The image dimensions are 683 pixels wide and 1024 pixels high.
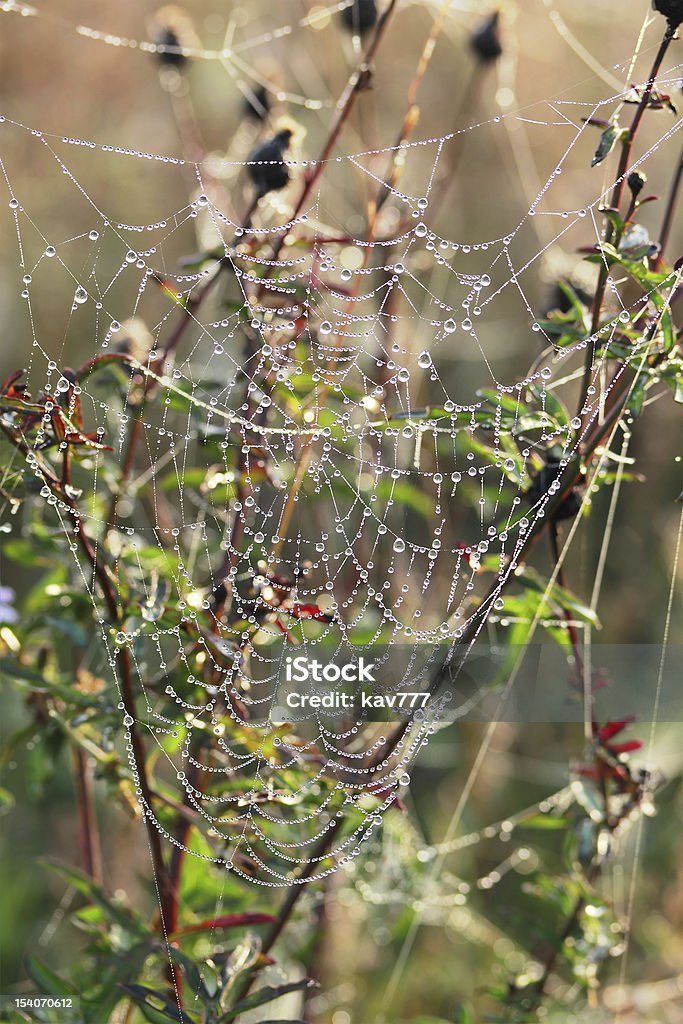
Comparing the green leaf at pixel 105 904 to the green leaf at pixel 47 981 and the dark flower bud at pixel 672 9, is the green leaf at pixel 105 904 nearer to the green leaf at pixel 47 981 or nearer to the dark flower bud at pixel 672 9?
the green leaf at pixel 47 981

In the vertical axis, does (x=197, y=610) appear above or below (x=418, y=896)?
above

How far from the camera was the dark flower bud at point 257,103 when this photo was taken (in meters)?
0.88

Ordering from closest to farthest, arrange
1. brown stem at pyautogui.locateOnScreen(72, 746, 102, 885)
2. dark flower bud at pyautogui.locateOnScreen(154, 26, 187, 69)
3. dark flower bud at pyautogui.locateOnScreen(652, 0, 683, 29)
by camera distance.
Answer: dark flower bud at pyautogui.locateOnScreen(652, 0, 683, 29), brown stem at pyautogui.locateOnScreen(72, 746, 102, 885), dark flower bud at pyautogui.locateOnScreen(154, 26, 187, 69)

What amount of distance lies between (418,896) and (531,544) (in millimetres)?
418

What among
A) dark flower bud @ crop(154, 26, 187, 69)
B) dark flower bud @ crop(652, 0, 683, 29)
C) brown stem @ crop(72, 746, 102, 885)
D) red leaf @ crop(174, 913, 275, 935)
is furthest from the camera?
dark flower bud @ crop(154, 26, 187, 69)

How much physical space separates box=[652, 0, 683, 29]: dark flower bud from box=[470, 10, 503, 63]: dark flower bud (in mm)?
476

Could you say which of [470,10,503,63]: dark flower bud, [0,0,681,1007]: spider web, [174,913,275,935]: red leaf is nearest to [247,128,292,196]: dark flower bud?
[0,0,681,1007]: spider web

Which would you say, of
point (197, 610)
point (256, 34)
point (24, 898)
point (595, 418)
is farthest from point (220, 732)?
point (256, 34)

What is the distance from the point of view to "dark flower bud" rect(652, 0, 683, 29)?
0.55 meters

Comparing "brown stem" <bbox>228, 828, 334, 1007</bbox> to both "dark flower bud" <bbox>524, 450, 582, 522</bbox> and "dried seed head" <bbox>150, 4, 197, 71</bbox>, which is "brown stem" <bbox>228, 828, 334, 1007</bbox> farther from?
"dried seed head" <bbox>150, 4, 197, 71</bbox>

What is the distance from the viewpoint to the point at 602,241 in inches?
23.6

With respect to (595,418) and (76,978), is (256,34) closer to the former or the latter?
(595,418)

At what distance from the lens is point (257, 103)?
88 centimetres

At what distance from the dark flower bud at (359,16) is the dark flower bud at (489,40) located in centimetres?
12
